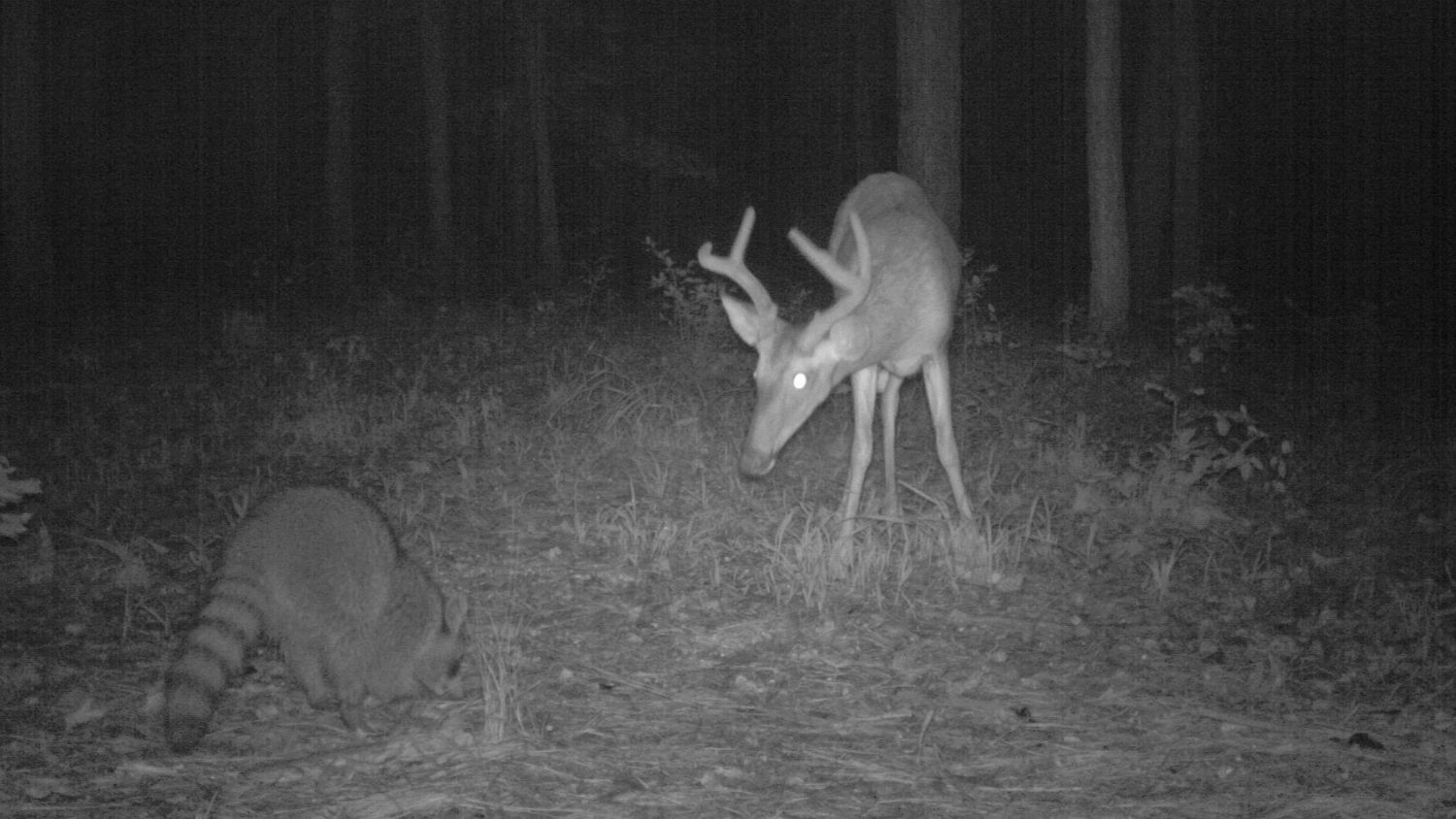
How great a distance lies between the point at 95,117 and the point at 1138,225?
87.7 feet

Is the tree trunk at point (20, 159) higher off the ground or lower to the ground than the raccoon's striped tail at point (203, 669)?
higher

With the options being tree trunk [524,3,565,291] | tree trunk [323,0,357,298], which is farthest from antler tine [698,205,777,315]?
tree trunk [524,3,565,291]

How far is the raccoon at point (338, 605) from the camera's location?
17.1 feet

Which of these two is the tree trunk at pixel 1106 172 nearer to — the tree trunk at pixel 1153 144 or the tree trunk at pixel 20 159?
the tree trunk at pixel 1153 144

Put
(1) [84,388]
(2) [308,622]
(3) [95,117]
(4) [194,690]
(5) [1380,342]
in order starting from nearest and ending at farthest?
(4) [194,690]
(2) [308,622]
(1) [84,388]
(5) [1380,342]
(3) [95,117]

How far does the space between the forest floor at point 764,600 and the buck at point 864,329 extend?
55 centimetres

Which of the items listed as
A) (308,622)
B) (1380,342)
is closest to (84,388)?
(308,622)

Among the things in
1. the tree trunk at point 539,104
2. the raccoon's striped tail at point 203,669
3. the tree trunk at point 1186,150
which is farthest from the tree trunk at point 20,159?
the tree trunk at point 1186,150

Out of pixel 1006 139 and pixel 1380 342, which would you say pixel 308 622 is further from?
pixel 1006 139

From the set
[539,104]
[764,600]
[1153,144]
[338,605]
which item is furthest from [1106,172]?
[539,104]

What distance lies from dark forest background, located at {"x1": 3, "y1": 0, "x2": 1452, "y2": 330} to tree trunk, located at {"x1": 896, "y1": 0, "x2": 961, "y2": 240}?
8646 mm

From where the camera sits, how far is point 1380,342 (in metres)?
→ 14.4

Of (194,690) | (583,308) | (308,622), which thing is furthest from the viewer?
(583,308)

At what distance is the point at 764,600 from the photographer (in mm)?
6855
